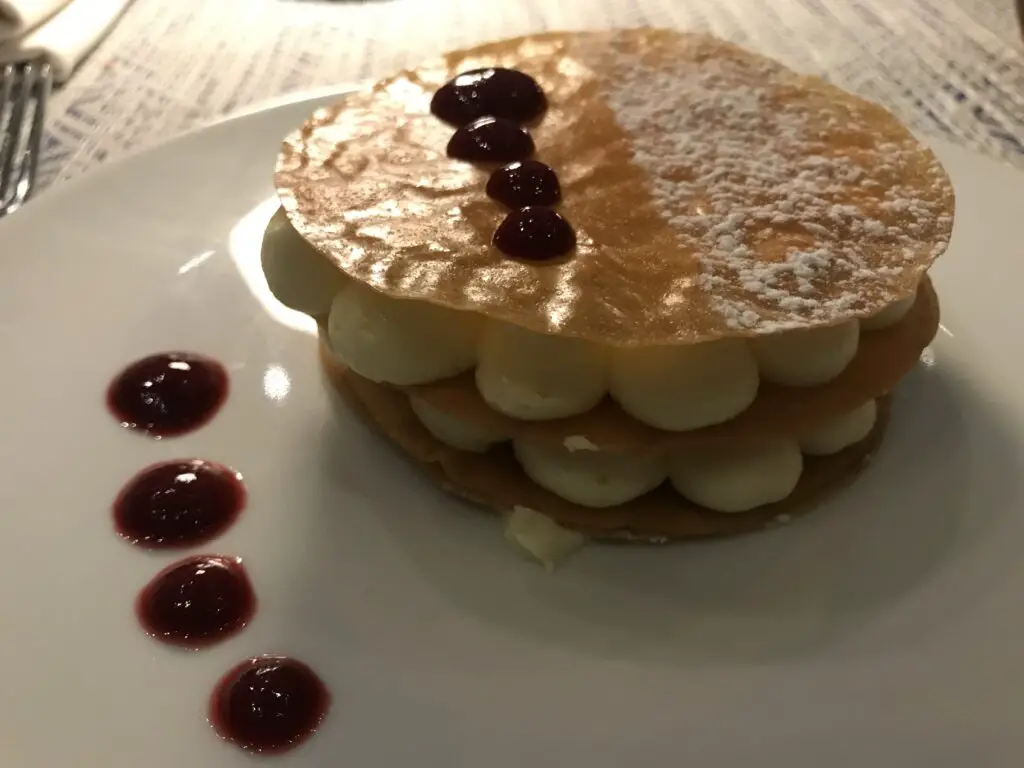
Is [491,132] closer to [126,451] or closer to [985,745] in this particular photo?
[126,451]

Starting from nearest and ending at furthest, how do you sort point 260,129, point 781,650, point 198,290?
point 781,650 → point 198,290 → point 260,129

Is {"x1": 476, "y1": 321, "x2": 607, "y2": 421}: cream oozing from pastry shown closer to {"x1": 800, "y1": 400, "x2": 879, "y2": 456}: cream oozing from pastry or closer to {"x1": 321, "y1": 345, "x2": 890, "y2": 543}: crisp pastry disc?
{"x1": 321, "y1": 345, "x2": 890, "y2": 543}: crisp pastry disc

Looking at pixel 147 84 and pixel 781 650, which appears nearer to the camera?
pixel 781 650

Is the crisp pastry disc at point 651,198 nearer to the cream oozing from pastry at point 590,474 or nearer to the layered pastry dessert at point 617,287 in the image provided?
the layered pastry dessert at point 617,287

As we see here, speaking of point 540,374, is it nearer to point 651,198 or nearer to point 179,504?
point 651,198

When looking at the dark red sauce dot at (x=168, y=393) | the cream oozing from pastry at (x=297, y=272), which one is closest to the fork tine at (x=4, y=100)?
the dark red sauce dot at (x=168, y=393)

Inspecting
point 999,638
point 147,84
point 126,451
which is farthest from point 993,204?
point 147,84

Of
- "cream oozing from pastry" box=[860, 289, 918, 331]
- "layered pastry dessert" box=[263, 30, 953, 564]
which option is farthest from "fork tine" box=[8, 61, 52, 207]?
"cream oozing from pastry" box=[860, 289, 918, 331]
